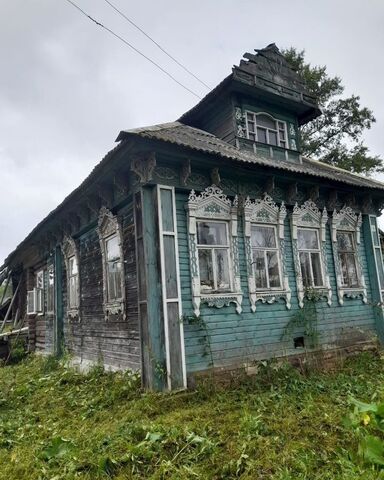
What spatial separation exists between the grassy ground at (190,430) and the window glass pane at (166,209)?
8.60ft

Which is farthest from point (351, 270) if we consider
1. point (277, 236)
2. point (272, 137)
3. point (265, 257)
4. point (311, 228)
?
point (272, 137)

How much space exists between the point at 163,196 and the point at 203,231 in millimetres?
1059

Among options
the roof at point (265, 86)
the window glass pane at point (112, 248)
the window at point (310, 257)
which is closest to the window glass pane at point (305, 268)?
the window at point (310, 257)

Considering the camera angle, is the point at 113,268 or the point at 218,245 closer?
the point at 218,245

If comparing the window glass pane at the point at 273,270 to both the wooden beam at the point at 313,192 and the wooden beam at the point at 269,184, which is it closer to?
the wooden beam at the point at 269,184

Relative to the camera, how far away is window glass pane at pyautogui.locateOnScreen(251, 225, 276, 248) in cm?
766

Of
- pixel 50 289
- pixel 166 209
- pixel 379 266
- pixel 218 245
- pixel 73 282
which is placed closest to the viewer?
pixel 166 209

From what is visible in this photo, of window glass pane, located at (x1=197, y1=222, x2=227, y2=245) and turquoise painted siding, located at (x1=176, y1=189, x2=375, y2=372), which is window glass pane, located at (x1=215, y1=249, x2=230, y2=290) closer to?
window glass pane, located at (x1=197, y1=222, x2=227, y2=245)

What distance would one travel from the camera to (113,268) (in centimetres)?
788

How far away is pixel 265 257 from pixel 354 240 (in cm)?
322

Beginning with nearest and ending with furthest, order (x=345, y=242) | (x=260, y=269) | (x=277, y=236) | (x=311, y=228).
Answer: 1. (x=260, y=269)
2. (x=277, y=236)
3. (x=311, y=228)
4. (x=345, y=242)

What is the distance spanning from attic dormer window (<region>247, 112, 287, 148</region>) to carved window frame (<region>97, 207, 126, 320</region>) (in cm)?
385

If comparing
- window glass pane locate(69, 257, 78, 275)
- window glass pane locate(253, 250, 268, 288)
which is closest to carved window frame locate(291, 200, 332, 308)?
window glass pane locate(253, 250, 268, 288)

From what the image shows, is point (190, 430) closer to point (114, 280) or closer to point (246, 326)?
point (246, 326)
